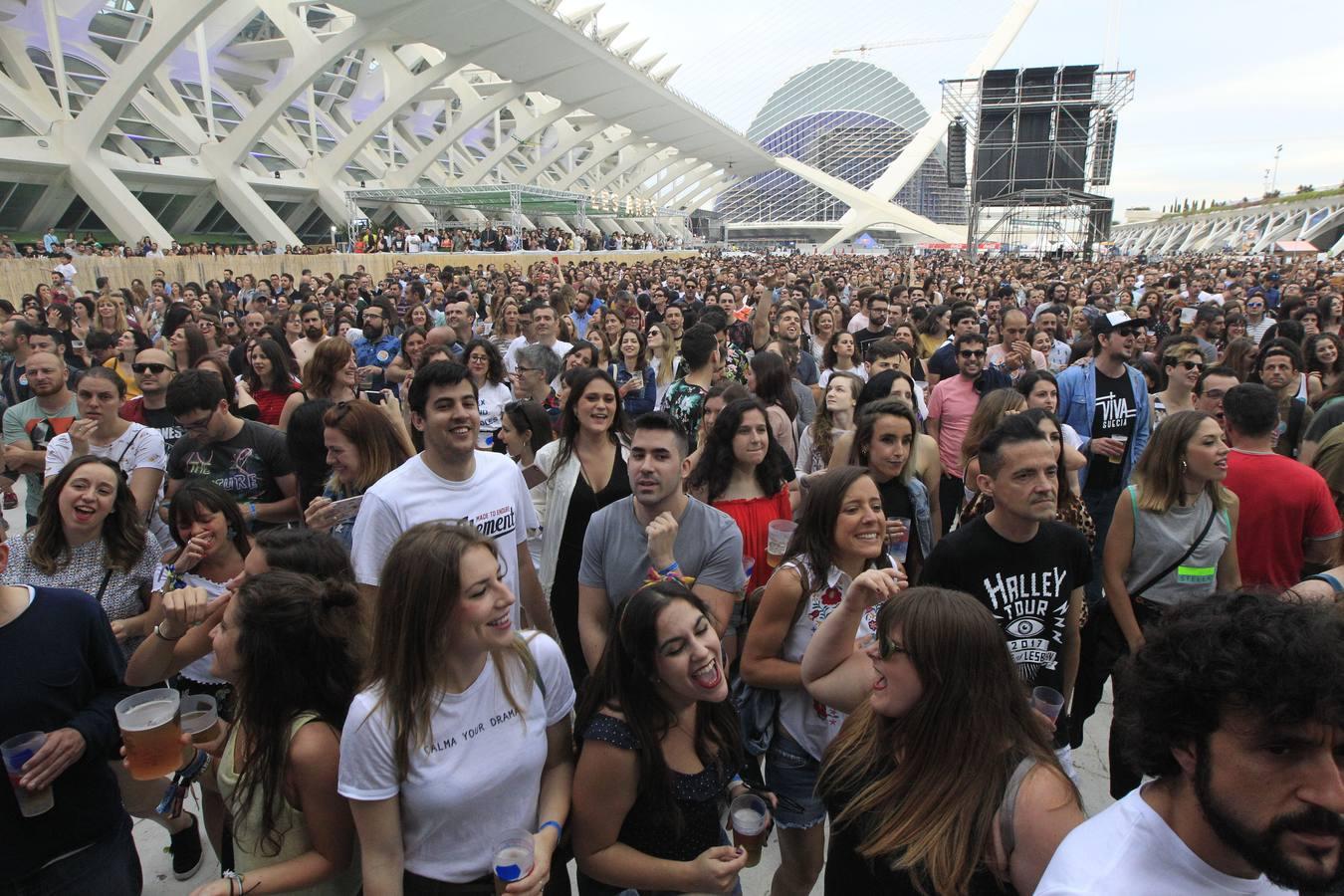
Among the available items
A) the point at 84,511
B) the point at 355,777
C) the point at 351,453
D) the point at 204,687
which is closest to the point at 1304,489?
the point at 355,777

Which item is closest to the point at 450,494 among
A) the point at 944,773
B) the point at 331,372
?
the point at 944,773

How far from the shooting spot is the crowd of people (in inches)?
47.3

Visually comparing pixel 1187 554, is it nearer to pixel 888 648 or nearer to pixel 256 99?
pixel 888 648

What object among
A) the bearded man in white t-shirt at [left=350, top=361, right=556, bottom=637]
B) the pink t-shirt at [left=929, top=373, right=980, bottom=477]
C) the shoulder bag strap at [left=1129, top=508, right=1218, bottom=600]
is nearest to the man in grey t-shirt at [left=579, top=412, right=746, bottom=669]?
the bearded man in white t-shirt at [left=350, top=361, right=556, bottom=637]

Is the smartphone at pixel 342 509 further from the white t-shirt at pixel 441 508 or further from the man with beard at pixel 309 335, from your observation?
the man with beard at pixel 309 335

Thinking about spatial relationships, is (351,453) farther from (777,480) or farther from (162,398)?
(162,398)

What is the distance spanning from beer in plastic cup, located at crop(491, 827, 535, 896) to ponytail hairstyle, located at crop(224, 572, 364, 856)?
49 cm

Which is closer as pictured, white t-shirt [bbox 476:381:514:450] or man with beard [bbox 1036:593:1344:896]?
man with beard [bbox 1036:593:1344:896]

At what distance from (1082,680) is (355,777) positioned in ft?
9.01

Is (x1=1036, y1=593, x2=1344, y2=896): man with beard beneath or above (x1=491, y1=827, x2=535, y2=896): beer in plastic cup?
above

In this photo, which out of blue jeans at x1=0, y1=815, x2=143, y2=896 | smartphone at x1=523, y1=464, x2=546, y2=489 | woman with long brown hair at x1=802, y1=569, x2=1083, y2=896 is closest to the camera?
woman with long brown hair at x1=802, y1=569, x2=1083, y2=896

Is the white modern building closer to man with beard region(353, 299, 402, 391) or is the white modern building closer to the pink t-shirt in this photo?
man with beard region(353, 299, 402, 391)

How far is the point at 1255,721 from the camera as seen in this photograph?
1.08 metres

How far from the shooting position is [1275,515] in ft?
9.84
